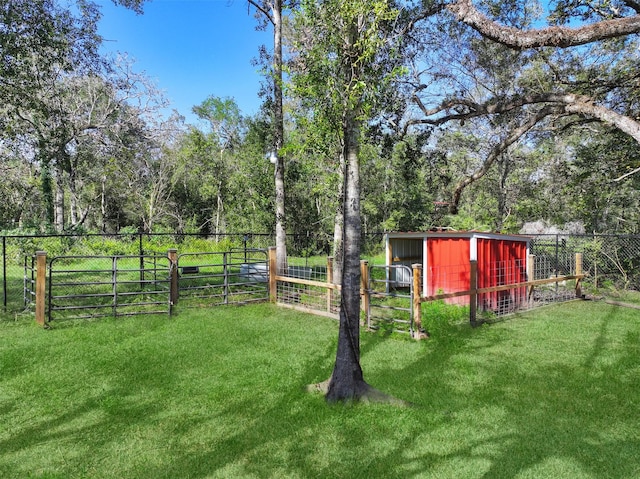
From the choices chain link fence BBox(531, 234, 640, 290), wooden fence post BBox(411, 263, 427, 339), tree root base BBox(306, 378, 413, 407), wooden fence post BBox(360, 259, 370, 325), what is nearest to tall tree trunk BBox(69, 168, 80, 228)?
wooden fence post BBox(360, 259, 370, 325)

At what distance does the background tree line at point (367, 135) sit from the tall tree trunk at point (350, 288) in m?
0.31

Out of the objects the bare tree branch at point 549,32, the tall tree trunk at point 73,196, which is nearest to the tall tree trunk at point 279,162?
the bare tree branch at point 549,32

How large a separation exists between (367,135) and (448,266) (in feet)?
12.0

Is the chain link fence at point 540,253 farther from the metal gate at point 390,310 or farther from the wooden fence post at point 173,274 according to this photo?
the metal gate at point 390,310

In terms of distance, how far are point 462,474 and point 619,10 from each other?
884 cm

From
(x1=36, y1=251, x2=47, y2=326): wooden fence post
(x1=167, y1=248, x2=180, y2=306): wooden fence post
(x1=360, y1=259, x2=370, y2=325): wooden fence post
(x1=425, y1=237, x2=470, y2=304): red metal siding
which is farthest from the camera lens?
(x1=425, y1=237, x2=470, y2=304): red metal siding

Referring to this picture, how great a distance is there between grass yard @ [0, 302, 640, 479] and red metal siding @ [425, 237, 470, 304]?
8.97 feet

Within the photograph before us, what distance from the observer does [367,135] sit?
8.04 meters

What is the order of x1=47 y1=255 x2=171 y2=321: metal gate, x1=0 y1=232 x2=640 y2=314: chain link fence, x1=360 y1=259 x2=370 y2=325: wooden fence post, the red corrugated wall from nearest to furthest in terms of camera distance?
x1=360 y1=259 x2=370 y2=325: wooden fence post
x1=47 y1=255 x2=171 y2=321: metal gate
the red corrugated wall
x1=0 y1=232 x2=640 y2=314: chain link fence

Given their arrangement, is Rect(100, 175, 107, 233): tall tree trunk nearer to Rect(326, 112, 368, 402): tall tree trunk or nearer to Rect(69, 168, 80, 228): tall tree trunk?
Rect(69, 168, 80, 228): tall tree trunk

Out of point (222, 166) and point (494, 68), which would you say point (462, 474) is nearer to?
point (494, 68)

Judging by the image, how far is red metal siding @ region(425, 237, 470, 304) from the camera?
365 inches

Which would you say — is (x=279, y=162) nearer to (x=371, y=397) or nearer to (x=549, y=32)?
(x=549, y=32)

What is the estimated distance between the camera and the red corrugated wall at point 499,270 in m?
8.84
